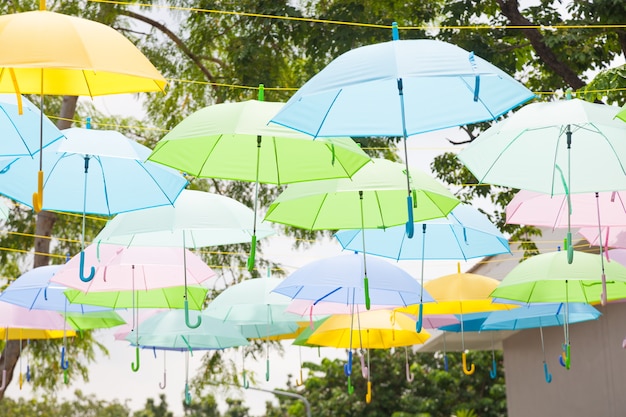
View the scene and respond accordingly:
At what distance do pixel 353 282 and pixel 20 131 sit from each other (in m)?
3.31

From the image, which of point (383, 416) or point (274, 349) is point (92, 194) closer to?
point (274, 349)

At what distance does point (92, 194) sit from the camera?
720cm

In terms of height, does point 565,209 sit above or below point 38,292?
above

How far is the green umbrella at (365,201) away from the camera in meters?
6.88

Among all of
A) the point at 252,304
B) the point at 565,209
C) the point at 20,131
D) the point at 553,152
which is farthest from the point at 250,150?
the point at 252,304

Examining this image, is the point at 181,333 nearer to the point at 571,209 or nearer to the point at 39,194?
the point at 571,209

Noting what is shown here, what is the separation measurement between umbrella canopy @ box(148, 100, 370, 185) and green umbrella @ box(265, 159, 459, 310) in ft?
0.98

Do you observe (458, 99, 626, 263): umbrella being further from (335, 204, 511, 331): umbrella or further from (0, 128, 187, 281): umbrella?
(0, 128, 187, 281): umbrella

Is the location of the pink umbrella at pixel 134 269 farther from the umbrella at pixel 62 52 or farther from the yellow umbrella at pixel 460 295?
the umbrella at pixel 62 52

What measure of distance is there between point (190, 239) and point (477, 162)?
9.20ft

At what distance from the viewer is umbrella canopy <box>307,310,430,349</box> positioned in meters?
10.1

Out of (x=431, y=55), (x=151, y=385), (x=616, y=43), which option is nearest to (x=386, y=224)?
(x=431, y=55)

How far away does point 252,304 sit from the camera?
398 inches

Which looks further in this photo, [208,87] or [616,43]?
[208,87]
